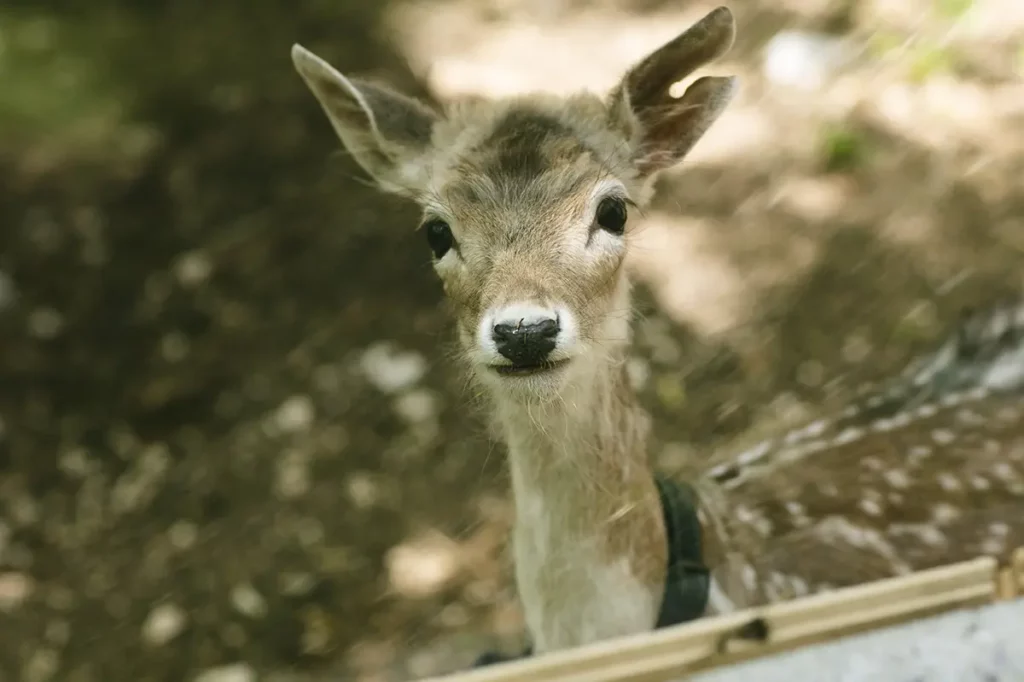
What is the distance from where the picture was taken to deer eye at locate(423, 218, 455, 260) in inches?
34.8

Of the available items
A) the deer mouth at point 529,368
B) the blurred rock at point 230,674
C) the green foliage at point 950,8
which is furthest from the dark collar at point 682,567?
the green foliage at point 950,8

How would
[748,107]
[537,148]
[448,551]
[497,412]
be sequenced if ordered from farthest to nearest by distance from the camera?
[448,551], [748,107], [497,412], [537,148]

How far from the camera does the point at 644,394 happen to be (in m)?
1.30

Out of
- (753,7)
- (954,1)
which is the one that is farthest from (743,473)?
(954,1)

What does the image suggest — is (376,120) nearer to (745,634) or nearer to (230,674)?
(745,634)

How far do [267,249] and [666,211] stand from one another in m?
0.74

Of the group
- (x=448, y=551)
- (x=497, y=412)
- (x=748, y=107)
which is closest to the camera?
(x=497, y=412)

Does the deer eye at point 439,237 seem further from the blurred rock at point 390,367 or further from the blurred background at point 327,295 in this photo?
the blurred rock at point 390,367

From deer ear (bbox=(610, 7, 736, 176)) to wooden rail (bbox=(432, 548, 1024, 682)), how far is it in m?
0.52

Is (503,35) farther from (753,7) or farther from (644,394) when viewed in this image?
(644,394)

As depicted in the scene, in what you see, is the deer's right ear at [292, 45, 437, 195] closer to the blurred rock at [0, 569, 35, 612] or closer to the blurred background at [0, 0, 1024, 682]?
the blurred background at [0, 0, 1024, 682]

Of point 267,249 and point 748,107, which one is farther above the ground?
point 267,249

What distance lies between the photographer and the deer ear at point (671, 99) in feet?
2.51

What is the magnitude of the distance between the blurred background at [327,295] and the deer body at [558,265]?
0.18m
